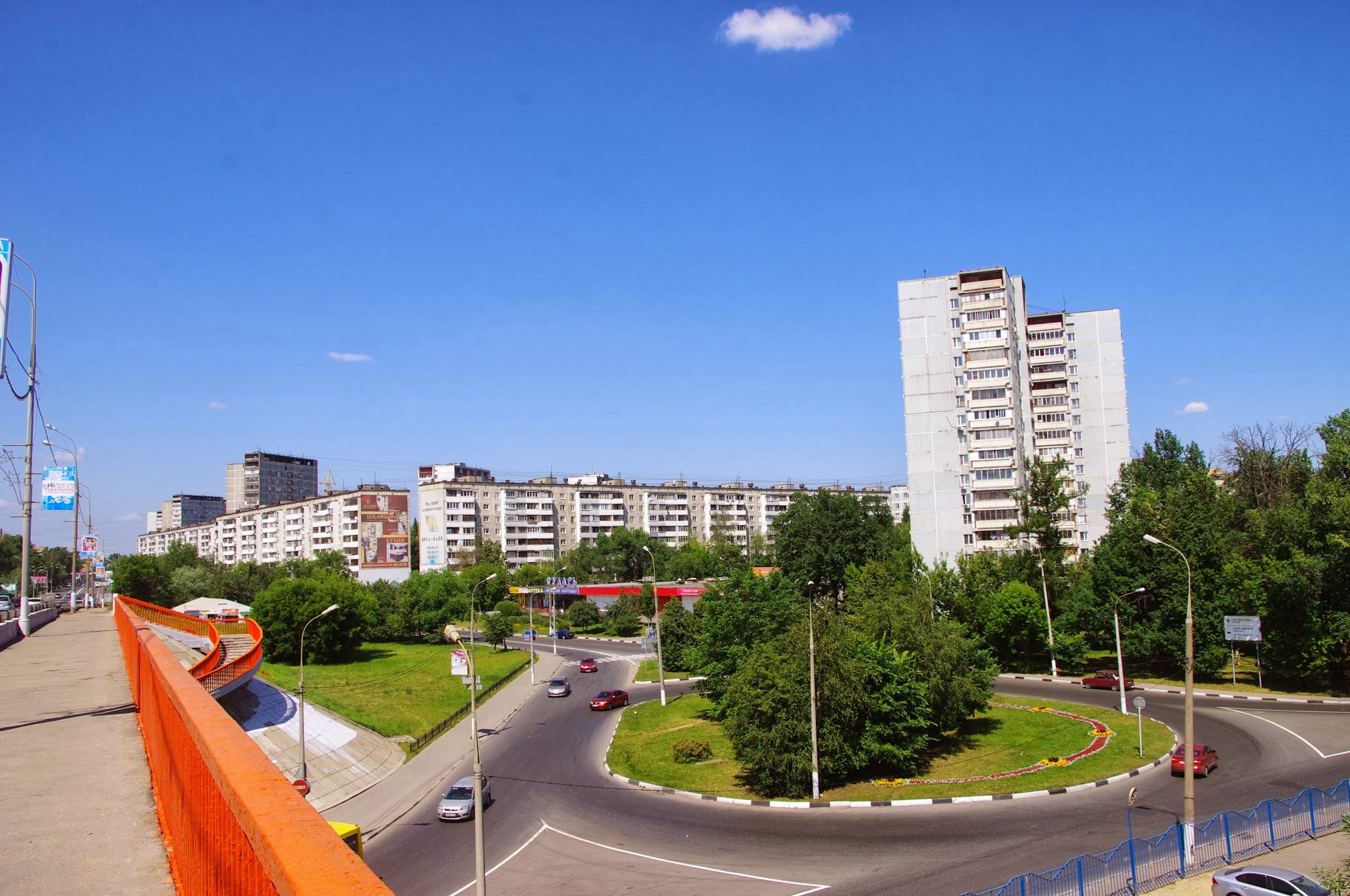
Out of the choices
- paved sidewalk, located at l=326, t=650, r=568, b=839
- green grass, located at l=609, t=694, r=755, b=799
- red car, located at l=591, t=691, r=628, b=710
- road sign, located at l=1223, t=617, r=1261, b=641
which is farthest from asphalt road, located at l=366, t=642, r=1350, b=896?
red car, located at l=591, t=691, r=628, b=710

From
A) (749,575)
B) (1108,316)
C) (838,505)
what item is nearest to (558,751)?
(749,575)

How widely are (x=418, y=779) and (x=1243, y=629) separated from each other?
42.2 meters

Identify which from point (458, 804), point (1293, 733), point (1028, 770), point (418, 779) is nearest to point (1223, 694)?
point (1293, 733)

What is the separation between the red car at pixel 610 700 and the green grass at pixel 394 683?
8.72 meters

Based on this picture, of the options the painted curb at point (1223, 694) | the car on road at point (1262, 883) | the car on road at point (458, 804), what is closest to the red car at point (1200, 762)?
the car on road at point (1262, 883)

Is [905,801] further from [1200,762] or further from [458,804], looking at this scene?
[458,804]

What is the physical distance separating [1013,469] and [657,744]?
43.6m

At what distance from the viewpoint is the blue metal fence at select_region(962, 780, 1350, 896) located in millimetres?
18062

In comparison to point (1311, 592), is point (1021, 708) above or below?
below

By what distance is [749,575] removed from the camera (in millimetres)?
50000

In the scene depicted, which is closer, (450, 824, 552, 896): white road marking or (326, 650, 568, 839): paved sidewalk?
(450, 824, 552, 896): white road marking

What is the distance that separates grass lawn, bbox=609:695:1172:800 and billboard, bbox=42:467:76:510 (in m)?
23.5

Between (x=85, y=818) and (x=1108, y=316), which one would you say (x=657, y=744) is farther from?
(x=1108, y=316)

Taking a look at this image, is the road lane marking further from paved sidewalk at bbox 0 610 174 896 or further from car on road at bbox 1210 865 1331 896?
paved sidewalk at bbox 0 610 174 896
